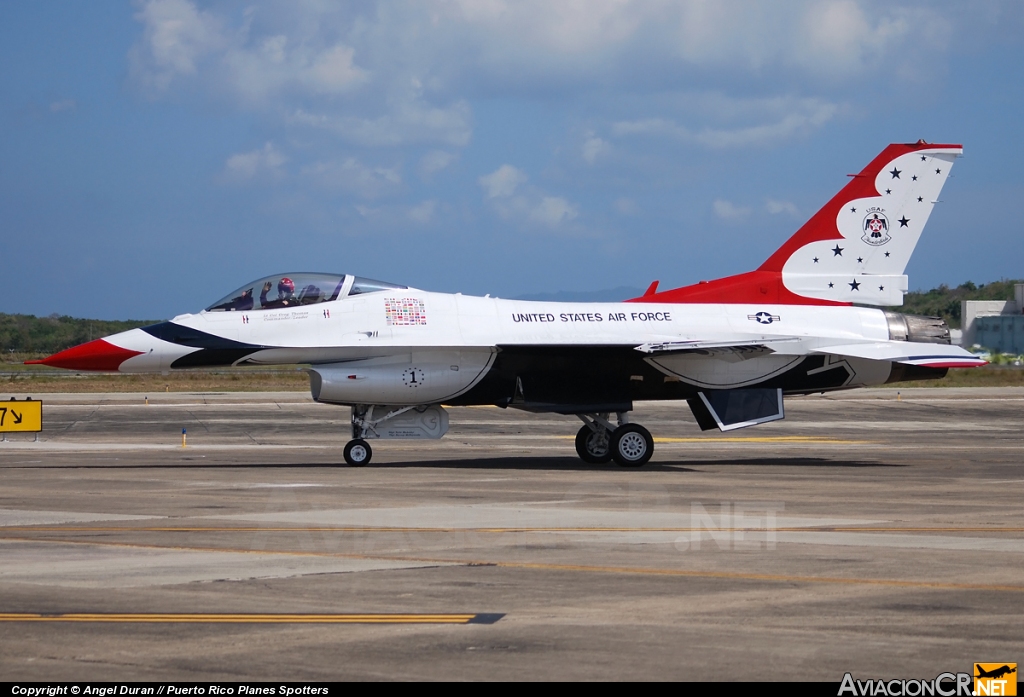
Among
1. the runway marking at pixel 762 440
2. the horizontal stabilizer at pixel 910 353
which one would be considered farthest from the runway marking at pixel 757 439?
the horizontal stabilizer at pixel 910 353

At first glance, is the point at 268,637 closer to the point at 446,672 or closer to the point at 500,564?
the point at 446,672

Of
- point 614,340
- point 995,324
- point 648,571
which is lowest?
point 648,571

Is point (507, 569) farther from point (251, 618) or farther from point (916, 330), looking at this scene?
point (916, 330)

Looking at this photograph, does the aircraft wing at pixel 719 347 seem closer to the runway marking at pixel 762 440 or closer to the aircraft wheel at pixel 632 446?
the aircraft wheel at pixel 632 446

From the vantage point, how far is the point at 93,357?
19031 millimetres

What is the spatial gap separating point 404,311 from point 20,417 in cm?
1167

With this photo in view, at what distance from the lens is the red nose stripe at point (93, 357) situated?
18984 millimetres

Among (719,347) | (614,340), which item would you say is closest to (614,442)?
(614,340)

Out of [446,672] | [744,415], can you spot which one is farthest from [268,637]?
[744,415]

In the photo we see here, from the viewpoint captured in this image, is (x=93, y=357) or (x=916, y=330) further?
(x=916, y=330)

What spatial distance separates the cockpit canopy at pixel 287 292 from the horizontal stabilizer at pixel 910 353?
28.7 feet

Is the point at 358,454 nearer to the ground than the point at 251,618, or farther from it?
farther from it

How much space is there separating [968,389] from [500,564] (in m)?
47.5

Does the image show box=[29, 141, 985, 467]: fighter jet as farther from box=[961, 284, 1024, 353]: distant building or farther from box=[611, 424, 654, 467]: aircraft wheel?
box=[961, 284, 1024, 353]: distant building
